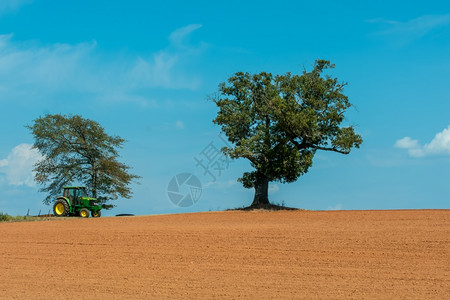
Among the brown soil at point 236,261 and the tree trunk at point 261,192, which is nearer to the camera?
the brown soil at point 236,261

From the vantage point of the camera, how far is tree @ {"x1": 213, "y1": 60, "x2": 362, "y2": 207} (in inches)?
1230

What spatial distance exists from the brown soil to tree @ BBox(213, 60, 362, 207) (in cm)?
802

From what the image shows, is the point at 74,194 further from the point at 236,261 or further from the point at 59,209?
the point at 236,261

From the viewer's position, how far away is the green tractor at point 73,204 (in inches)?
1287

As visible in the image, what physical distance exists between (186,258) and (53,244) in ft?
22.9

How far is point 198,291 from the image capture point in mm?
12703

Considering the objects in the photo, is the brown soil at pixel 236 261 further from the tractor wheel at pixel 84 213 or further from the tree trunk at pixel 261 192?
the tree trunk at pixel 261 192

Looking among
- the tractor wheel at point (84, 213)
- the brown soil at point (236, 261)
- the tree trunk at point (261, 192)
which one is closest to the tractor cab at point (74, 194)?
the tractor wheel at point (84, 213)

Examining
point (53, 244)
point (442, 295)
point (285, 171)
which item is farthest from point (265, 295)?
point (285, 171)

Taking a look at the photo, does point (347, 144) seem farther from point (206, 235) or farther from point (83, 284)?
point (83, 284)

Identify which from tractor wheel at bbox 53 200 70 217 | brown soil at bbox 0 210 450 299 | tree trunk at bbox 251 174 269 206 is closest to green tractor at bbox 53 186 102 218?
tractor wheel at bbox 53 200 70 217

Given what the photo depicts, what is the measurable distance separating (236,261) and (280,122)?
1692 centimetres

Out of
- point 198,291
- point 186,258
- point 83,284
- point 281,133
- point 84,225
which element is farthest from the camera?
point 281,133

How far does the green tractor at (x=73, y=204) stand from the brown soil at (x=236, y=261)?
830cm
